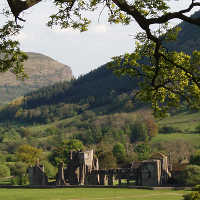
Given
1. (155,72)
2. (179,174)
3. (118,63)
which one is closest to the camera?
(155,72)

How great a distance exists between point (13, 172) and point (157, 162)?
174 feet

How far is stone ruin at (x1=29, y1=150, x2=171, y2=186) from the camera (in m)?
83.7

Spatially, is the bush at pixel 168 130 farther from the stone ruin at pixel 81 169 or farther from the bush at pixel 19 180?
the bush at pixel 19 180

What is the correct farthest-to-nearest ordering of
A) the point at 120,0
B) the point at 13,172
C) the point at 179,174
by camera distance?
the point at 13,172, the point at 179,174, the point at 120,0

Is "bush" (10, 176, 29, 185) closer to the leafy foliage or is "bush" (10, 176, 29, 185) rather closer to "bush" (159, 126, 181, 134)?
the leafy foliage

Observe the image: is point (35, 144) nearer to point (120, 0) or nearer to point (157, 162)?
point (157, 162)

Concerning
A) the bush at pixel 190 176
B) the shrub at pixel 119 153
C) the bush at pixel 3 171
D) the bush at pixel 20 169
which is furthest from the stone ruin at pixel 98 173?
the bush at pixel 3 171

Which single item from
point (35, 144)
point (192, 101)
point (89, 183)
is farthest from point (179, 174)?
point (35, 144)

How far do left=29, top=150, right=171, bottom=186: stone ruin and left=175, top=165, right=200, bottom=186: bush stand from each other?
6.05 meters

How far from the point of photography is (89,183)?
92625 millimetres

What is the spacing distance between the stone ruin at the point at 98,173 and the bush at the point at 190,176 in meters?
6.05

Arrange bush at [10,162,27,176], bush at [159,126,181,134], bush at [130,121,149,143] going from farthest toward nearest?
bush at [130,121,149,143] < bush at [159,126,181,134] < bush at [10,162,27,176]

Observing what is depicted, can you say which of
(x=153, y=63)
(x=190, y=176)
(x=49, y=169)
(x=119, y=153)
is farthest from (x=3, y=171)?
(x=153, y=63)

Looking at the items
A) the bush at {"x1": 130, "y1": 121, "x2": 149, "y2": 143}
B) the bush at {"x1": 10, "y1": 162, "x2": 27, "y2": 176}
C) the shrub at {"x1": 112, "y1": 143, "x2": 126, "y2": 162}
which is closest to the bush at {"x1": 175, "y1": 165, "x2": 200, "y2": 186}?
the shrub at {"x1": 112, "y1": 143, "x2": 126, "y2": 162}
